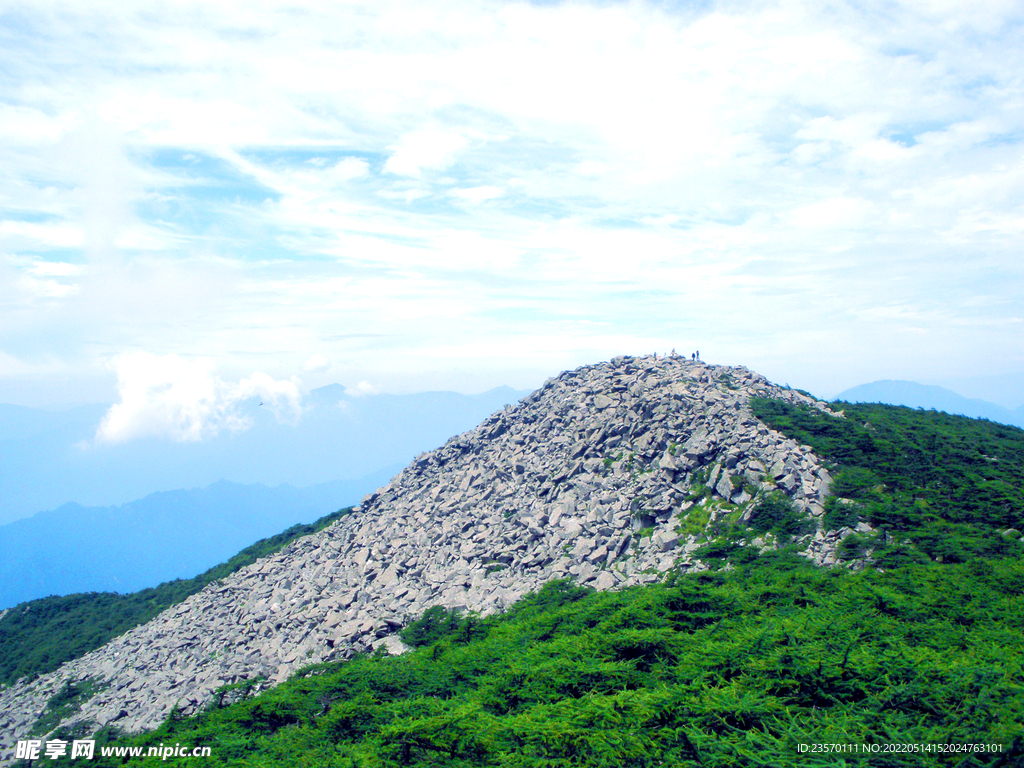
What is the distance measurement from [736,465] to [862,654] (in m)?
17.4

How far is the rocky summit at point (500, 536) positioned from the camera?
29.4 m

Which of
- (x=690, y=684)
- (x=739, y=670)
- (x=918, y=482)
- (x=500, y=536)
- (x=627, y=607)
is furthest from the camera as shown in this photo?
(x=500, y=536)

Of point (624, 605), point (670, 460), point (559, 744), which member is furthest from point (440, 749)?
point (670, 460)

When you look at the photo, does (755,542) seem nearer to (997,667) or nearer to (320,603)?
(997,667)

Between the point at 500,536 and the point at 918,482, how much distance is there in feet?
77.6

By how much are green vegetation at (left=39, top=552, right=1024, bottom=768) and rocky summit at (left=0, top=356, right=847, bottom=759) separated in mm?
4189

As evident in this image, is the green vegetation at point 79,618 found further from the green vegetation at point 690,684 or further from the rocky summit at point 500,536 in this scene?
the green vegetation at point 690,684

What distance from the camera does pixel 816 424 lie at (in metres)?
33.9

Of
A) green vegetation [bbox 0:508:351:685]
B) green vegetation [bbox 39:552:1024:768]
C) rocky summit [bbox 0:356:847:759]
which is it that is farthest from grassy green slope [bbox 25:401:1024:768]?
green vegetation [bbox 0:508:351:685]

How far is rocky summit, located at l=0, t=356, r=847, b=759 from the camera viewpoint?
29375 mm

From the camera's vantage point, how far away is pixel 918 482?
28.8 meters

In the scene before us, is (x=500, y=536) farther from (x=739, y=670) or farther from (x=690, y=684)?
(x=739, y=670)

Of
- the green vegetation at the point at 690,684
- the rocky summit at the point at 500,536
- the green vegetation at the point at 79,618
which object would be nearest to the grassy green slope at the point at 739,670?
the green vegetation at the point at 690,684

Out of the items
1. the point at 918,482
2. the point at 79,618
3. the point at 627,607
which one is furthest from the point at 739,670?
the point at 79,618
